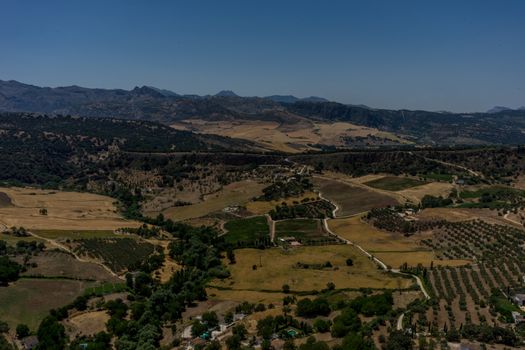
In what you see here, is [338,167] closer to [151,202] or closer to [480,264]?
[151,202]

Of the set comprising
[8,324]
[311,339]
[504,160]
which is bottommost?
[8,324]

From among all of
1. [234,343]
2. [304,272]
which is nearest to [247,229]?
[304,272]

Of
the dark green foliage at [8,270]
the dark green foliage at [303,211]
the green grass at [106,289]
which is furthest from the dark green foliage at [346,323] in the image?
the dark green foliage at [303,211]

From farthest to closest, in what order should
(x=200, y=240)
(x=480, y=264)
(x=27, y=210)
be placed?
(x=27, y=210) < (x=200, y=240) < (x=480, y=264)

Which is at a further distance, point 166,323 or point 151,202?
point 151,202

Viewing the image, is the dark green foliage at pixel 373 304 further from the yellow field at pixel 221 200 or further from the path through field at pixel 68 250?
the yellow field at pixel 221 200

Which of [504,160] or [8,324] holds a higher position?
[504,160]

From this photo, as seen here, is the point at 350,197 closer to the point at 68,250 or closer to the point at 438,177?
the point at 438,177

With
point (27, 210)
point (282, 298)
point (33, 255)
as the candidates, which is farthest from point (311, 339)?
point (27, 210)
